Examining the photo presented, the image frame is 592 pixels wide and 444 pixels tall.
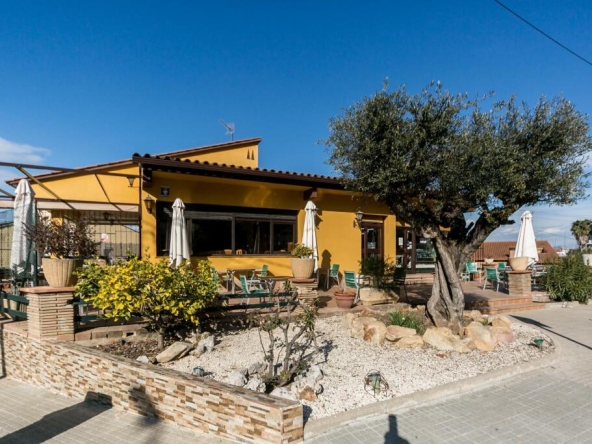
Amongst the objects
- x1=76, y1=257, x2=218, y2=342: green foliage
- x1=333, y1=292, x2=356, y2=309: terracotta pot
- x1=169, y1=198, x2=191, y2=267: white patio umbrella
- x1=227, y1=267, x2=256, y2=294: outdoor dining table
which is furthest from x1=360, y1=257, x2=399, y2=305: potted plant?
x1=169, y1=198, x2=191, y2=267: white patio umbrella

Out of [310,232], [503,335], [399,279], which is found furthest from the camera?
[310,232]

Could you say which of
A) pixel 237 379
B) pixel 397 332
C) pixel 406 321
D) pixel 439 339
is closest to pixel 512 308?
pixel 406 321

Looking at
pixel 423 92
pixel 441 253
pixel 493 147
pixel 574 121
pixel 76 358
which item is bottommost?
pixel 76 358

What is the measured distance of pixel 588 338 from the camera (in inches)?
293

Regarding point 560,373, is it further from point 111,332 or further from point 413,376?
point 111,332

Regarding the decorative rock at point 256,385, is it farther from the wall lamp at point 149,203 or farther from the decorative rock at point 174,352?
the wall lamp at point 149,203

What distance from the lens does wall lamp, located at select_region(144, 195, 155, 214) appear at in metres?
9.84

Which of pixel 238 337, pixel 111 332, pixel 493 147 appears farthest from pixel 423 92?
pixel 111 332

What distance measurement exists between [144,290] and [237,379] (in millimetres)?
2007

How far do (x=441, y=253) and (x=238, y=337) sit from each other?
4116mm

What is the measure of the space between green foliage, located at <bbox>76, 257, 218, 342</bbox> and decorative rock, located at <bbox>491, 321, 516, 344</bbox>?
5.03m

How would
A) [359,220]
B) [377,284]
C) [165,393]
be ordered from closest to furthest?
[165,393] → [377,284] → [359,220]

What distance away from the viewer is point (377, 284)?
940cm

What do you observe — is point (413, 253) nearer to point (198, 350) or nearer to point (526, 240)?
point (526, 240)
